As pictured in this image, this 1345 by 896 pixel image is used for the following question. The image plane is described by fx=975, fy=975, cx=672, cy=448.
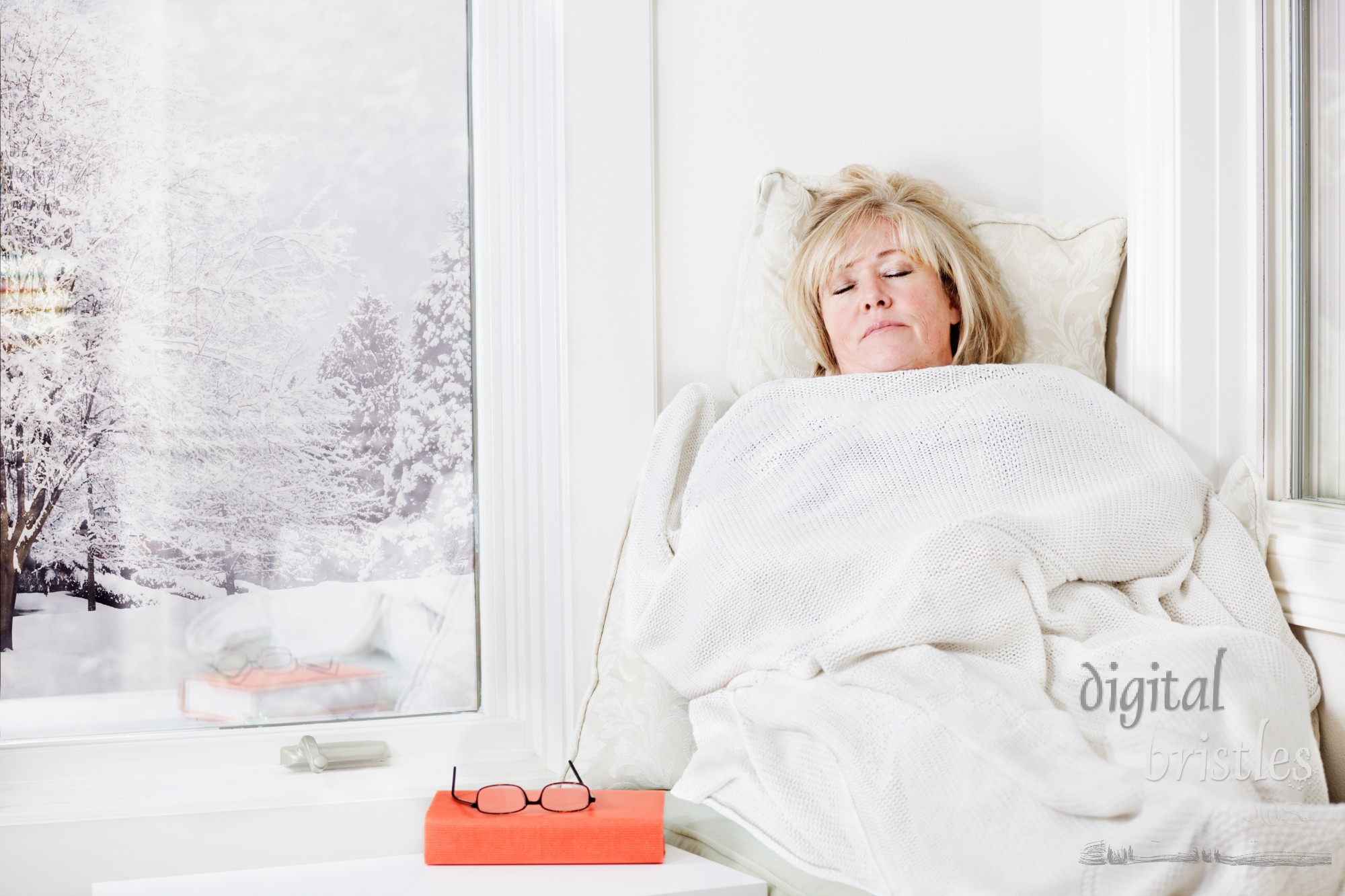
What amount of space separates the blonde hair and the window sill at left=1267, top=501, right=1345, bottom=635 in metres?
0.43

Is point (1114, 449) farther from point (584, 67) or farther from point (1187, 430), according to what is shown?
point (584, 67)

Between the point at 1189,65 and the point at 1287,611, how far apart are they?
738mm

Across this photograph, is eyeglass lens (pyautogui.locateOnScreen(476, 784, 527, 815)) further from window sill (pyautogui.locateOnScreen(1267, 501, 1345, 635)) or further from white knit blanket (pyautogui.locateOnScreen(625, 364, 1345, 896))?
window sill (pyautogui.locateOnScreen(1267, 501, 1345, 635))

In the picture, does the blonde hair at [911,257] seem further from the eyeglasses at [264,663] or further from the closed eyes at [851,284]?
the eyeglasses at [264,663]

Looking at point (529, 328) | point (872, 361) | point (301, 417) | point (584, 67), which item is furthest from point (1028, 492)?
point (301, 417)

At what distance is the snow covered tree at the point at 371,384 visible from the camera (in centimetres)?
152

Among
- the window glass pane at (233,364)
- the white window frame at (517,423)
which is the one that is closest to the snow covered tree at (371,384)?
the window glass pane at (233,364)

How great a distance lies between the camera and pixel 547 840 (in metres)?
1.17

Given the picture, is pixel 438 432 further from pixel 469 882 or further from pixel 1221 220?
pixel 1221 220

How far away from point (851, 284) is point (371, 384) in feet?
2.48

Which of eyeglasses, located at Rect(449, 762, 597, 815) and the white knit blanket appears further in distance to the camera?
eyeglasses, located at Rect(449, 762, 597, 815)

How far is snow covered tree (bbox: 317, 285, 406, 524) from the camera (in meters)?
1.52

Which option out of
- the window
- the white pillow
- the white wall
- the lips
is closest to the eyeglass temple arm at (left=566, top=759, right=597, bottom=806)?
the white pillow

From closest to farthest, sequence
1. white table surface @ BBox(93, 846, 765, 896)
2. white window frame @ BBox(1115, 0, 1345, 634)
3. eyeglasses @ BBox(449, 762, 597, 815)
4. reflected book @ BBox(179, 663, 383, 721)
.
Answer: white table surface @ BBox(93, 846, 765, 896), eyeglasses @ BBox(449, 762, 597, 815), white window frame @ BBox(1115, 0, 1345, 634), reflected book @ BBox(179, 663, 383, 721)
